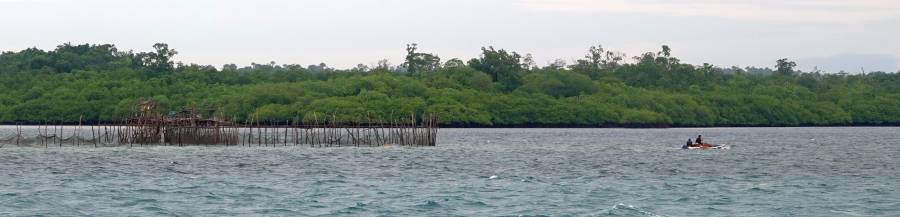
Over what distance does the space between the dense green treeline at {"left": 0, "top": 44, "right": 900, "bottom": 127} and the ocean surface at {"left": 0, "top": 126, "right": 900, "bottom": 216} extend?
82.9m

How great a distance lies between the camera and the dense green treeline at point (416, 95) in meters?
156

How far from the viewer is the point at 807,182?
4891 cm

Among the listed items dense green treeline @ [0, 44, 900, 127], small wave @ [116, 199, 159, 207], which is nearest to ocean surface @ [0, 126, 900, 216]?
small wave @ [116, 199, 159, 207]

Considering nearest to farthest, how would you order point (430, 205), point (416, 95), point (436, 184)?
1. point (430, 205)
2. point (436, 184)
3. point (416, 95)

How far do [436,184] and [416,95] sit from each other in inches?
4729

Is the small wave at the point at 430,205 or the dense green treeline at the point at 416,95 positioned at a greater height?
the dense green treeline at the point at 416,95

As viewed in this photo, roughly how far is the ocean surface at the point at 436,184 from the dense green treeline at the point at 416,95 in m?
82.9

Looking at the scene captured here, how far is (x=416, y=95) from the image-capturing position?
166750 mm

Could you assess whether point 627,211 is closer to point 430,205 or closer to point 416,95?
point 430,205

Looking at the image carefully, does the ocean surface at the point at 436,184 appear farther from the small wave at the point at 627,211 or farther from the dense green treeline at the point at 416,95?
the dense green treeline at the point at 416,95

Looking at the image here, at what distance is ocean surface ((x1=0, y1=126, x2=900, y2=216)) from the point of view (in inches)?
1471

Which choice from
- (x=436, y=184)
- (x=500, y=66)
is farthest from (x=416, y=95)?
(x=436, y=184)

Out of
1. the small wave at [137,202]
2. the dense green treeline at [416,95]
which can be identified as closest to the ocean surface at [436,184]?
the small wave at [137,202]

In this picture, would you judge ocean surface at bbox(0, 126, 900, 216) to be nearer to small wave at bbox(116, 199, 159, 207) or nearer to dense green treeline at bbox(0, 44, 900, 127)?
small wave at bbox(116, 199, 159, 207)
